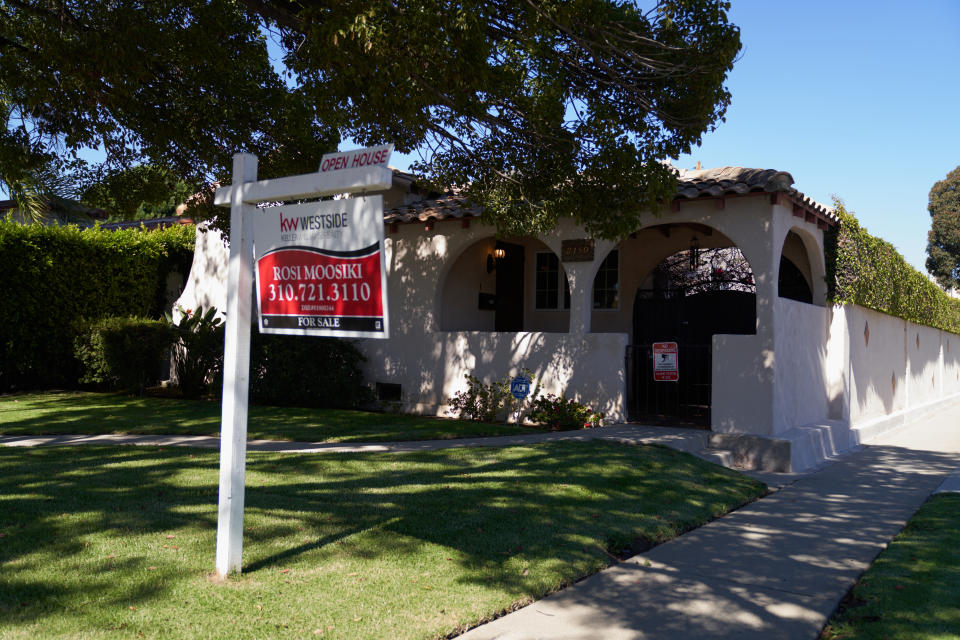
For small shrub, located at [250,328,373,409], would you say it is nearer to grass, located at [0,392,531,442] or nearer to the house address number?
grass, located at [0,392,531,442]

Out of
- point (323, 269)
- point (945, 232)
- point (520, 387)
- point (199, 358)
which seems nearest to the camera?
point (323, 269)

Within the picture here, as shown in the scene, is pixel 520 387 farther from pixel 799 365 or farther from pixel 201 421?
pixel 201 421

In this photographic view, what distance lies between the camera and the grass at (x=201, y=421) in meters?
10.2

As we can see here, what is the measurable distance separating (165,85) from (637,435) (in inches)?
320

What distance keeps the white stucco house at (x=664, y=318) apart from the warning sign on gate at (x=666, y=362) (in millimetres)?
463

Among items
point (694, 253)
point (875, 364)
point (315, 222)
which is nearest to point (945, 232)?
point (875, 364)

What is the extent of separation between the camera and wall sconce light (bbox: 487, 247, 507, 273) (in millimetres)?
14969

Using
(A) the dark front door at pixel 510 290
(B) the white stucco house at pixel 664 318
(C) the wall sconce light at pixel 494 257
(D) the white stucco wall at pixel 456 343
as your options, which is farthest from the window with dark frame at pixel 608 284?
(C) the wall sconce light at pixel 494 257

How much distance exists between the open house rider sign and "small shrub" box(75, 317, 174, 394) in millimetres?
10935

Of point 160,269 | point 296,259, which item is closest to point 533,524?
point 296,259

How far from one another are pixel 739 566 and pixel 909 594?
3.64 feet

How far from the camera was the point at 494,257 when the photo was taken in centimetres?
1516

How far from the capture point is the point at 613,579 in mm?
5027

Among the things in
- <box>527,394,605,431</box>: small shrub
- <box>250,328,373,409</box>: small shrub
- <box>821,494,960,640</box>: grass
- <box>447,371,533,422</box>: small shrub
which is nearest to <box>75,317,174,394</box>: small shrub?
<box>250,328,373,409</box>: small shrub
